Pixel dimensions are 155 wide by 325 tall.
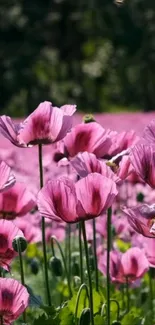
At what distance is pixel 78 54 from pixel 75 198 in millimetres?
25015

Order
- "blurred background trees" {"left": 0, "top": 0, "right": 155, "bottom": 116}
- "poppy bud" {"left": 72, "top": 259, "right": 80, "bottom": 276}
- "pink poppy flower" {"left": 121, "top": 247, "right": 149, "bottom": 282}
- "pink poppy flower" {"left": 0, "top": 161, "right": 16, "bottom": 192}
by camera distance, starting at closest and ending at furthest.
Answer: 1. "pink poppy flower" {"left": 0, "top": 161, "right": 16, "bottom": 192}
2. "pink poppy flower" {"left": 121, "top": 247, "right": 149, "bottom": 282}
3. "poppy bud" {"left": 72, "top": 259, "right": 80, "bottom": 276}
4. "blurred background trees" {"left": 0, "top": 0, "right": 155, "bottom": 116}

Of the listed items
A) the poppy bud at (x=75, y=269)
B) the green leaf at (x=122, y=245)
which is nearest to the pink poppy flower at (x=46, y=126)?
the poppy bud at (x=75, y=269)

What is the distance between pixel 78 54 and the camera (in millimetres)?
26625

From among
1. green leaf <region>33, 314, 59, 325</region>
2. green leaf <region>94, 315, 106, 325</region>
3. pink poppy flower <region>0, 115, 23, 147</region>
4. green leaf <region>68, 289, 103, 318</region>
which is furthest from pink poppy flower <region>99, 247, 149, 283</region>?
pink poppy flower <region>0, 115, 23, 147</region>

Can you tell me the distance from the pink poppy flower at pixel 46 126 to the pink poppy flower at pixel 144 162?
0.21 metres

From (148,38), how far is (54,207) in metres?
21.8

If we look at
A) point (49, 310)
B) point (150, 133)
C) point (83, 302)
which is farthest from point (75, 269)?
point (150, 133)

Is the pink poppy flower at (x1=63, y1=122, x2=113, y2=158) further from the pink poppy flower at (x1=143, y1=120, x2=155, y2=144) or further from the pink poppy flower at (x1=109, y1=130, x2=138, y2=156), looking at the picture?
the pink poppy flower at (x1=143, y1=120, x2=155, y2=144)

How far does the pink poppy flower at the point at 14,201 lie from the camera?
2131 millimetres

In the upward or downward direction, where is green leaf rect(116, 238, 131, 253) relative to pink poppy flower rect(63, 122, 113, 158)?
downward

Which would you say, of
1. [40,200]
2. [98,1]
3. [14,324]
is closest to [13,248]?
[40,200]

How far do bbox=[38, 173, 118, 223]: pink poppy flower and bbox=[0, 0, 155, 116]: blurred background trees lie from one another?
63.2ft

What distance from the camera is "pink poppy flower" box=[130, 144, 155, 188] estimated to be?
5.72 ft

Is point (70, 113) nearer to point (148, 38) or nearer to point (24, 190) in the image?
point (24, 190)
